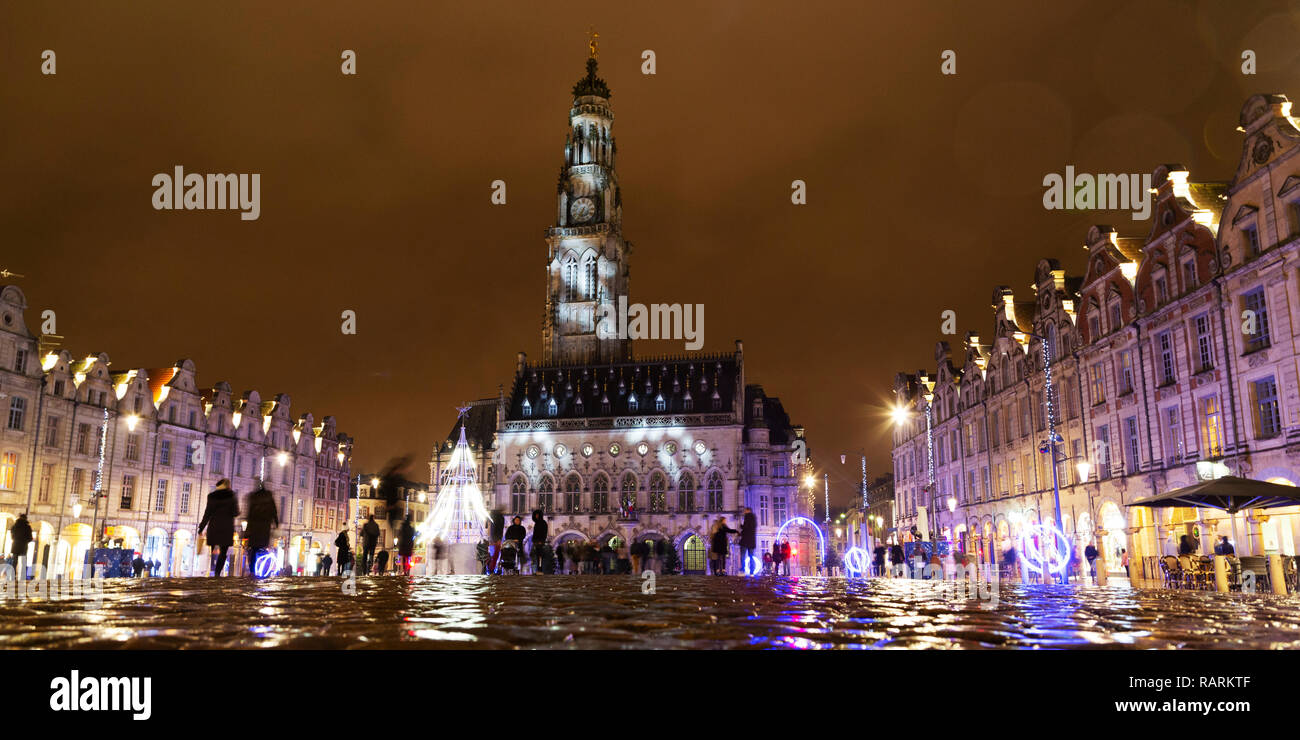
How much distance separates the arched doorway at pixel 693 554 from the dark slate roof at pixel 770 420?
11.1 metres

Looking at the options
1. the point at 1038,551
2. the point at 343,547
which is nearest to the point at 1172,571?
the point at 1038,551

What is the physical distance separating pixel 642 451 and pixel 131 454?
3670 cm

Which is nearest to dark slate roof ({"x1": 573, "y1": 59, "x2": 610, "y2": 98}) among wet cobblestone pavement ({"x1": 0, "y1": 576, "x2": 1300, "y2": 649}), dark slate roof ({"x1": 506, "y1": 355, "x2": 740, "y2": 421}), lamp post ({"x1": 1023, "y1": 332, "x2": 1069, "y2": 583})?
dark slate roof ({"x1": 506, "y1": 355, "x2": 740, "y2": 421})

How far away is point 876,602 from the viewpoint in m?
8.05

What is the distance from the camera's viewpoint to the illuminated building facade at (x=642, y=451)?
68375 millimetres

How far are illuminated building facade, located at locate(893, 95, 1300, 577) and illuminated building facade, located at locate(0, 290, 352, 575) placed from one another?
3864 cm

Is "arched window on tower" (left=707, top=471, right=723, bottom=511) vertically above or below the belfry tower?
below

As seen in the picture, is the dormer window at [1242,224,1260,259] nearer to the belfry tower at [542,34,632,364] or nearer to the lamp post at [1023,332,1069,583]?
the lamp post at [1023,332,1069,583]

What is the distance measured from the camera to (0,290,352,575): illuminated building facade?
41719mm

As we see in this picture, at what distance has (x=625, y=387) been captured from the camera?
7550 cm

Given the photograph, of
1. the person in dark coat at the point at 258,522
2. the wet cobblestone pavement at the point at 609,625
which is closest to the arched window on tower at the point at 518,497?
the person in dark coat at the point at 258,522
